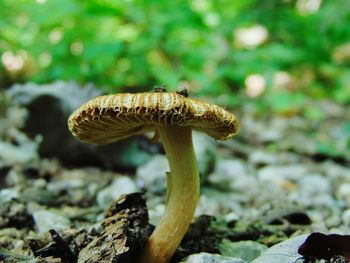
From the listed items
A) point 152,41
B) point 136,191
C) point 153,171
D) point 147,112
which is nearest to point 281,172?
point 153,171

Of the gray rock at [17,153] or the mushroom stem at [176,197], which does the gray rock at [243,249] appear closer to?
the mushroom stem at [176,197]

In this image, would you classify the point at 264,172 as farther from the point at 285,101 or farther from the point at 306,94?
the point at 306,94

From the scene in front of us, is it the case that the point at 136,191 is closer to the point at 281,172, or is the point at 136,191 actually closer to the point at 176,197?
the point at 176,197

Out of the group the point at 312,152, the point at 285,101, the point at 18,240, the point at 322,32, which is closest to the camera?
the point at 18,240

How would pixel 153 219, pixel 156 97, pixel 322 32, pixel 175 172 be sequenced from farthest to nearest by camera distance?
pixel 322 32, pixel 153 219, pixel 175 172, pixel 156 97

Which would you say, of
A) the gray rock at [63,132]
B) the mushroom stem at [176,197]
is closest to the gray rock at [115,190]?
the gray rock at [63,132]

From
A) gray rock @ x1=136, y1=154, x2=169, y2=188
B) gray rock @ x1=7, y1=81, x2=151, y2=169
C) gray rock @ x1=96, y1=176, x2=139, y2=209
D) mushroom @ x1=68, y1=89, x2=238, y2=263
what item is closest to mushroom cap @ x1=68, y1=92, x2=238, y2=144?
mushroom @ x1=68, y1=89, x2=238, y2=263

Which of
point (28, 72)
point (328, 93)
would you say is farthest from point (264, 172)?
point (328, 93)

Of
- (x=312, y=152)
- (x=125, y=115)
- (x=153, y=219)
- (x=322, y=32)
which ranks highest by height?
(x=322, y=32)
